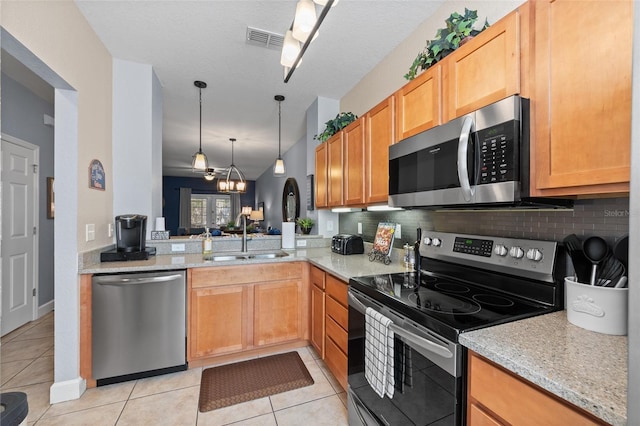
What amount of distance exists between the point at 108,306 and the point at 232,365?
1031mm

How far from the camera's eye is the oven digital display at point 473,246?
1459mm

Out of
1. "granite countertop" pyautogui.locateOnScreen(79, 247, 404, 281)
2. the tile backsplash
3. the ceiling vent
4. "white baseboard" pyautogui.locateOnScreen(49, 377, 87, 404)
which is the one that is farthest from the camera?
the ceiling vent

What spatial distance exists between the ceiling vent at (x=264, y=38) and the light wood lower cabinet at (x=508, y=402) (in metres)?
2.45

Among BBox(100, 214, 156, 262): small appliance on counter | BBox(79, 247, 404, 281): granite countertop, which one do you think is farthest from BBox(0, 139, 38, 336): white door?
BBox(79, 247, 404, 281): granite countertop

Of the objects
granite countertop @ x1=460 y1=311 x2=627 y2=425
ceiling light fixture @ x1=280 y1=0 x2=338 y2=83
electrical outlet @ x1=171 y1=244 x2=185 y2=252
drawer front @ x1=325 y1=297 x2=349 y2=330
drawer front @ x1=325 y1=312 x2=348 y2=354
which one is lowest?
drawer front @ x1=325 y1=312 x2=348 y2=354

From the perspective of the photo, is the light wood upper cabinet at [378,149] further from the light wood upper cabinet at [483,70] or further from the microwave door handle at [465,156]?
the microwave door handle at [465,156]

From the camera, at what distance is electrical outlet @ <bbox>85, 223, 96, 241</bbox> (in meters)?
2.07

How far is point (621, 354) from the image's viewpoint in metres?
0.78

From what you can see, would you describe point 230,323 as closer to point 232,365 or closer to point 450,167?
point 232,365

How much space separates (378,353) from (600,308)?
0.84 meters

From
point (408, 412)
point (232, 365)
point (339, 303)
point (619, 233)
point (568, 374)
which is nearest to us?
point (568, 374)

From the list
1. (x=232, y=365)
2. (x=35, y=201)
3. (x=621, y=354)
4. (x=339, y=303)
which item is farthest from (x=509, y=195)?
(x=35, y=201)

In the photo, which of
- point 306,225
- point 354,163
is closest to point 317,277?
point 354,163

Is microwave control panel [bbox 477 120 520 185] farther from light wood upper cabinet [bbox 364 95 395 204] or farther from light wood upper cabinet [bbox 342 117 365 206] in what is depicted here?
light wood upper cabinet [bbox 342 117 365 206]
